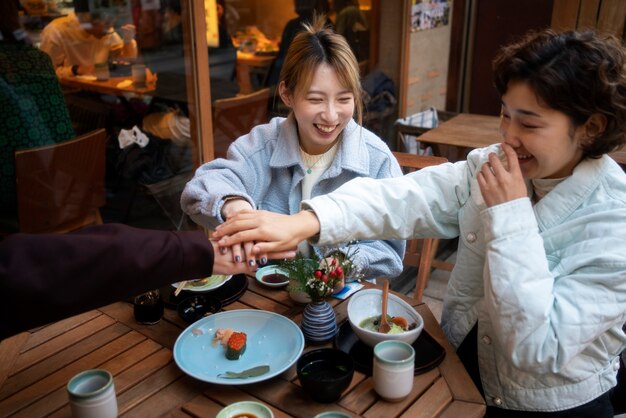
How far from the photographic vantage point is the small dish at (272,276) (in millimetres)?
2016

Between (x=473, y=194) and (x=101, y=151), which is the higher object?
(x=473, y=194)

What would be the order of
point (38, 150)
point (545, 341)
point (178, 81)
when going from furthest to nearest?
1. point (178, 81)
2. point (38, 150)
3. point (545, 341)

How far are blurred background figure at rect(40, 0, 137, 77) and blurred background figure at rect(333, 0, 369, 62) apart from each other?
7.15 feet

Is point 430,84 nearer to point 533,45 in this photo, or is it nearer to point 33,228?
point 33,228

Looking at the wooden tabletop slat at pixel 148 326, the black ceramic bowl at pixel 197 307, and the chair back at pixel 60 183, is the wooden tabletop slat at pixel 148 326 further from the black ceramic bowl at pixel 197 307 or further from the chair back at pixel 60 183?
the chair back at pixel 60 183

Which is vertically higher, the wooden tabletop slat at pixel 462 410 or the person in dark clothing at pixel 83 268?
the person in dark clothing at pixel 83 268

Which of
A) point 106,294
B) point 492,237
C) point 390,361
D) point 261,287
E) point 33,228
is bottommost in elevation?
point 33,228

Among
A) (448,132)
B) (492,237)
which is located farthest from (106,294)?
(448,132)

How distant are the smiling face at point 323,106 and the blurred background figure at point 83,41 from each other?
1.83 m

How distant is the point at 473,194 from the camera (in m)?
1.65

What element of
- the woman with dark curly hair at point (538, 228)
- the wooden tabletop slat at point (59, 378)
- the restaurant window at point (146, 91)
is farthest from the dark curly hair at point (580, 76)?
the restaurant window at point (146, 91)

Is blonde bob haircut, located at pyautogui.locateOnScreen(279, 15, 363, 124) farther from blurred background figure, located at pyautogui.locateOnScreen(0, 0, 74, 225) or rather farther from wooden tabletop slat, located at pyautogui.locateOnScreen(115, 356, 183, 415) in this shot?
blurred background figure, located at pyautogui.locateOnScreen(0, 0, 74, 225)

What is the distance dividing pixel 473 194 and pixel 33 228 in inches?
102

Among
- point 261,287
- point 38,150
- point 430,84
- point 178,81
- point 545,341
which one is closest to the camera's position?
Answer: point 545,341
